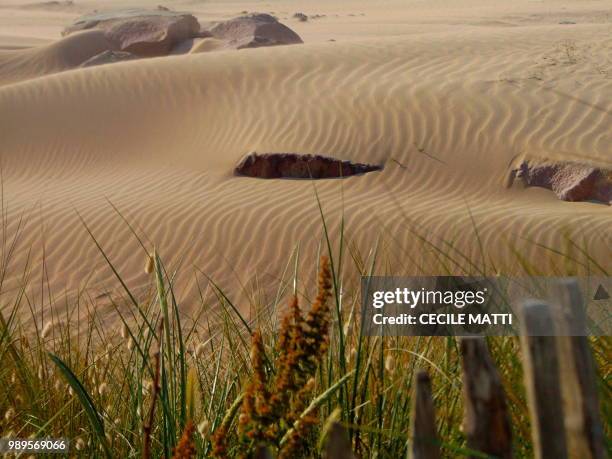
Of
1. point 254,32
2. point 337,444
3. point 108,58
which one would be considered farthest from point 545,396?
point 254,32

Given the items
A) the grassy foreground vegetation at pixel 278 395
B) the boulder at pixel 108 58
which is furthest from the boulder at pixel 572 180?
the boulder at pixel 108 58

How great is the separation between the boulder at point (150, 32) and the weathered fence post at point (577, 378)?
20.9 m

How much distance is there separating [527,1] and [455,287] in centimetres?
4515

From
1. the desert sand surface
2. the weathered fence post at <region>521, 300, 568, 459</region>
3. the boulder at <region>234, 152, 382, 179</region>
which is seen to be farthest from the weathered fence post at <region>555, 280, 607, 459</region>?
the boulder at <region>234, 152, 382, 179</region>

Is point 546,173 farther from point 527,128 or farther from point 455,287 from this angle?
point 455,287

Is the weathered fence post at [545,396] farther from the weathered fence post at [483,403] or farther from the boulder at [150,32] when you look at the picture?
the boulder at [150,32]

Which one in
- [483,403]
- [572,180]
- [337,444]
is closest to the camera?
[337,444]

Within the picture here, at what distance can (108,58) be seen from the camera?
66.7ft

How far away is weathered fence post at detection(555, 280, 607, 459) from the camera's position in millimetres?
1271

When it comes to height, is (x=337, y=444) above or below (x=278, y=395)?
below

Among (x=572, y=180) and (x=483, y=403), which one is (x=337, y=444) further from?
(x=572, y=180)

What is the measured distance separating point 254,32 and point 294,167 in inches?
442

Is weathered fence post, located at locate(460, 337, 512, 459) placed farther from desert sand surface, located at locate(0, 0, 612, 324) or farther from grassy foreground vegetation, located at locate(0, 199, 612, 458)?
desert sand surface, located at locate(0, 0, 612, 324)

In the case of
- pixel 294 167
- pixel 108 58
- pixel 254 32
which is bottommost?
pixel 294 167
